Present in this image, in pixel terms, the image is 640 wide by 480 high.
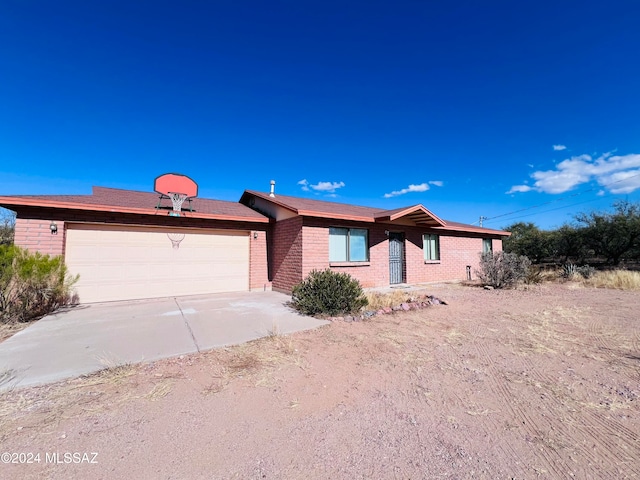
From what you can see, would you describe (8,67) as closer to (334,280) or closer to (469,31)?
(334,280)

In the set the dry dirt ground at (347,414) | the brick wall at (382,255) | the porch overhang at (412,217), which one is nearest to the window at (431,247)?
the brick wall at (382,255)

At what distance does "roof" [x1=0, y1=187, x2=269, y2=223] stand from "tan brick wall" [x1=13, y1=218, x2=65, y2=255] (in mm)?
525

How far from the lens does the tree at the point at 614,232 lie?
1838cm

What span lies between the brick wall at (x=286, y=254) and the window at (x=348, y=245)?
1.37 m

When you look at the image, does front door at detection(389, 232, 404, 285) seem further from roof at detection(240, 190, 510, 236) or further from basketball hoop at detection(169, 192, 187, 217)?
basketball hoop at detection(169, 192, 187, 217)

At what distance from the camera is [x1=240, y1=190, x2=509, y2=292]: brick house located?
9.69m

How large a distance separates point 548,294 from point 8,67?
18.4 m

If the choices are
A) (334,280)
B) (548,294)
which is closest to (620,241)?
(548,294)

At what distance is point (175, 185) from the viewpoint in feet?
31.9

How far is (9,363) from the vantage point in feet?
12.6

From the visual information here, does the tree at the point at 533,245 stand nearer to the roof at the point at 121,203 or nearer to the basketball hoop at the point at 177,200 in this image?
the roof at the point at 121,203

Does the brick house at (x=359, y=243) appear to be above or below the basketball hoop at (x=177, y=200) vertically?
below

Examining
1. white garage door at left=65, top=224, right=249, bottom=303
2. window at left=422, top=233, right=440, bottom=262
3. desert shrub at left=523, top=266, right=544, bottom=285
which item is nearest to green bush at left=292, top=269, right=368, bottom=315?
white garage door at left=65, top=224, right=249, bottom=303

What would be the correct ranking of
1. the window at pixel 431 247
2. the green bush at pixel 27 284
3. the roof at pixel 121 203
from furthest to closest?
the window at pixel 431 247
the roof at pixel 121 203
the green bush at pixel 27 284
